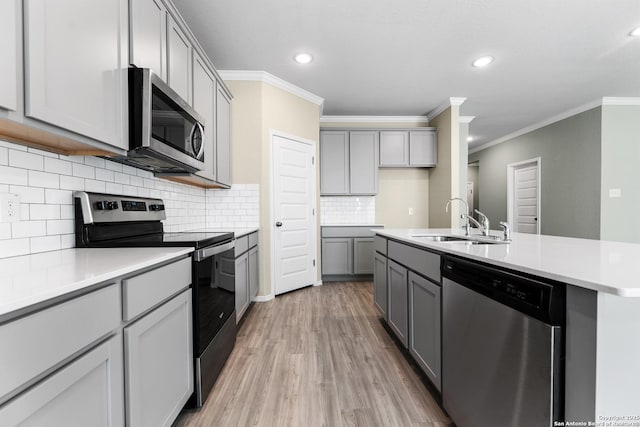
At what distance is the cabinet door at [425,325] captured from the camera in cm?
148

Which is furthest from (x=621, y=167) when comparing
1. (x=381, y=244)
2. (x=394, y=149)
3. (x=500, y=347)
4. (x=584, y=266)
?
(x=500, y=347)

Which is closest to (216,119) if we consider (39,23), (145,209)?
(145,209)

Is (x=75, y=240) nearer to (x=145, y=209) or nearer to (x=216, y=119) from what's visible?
(x=145, y=209)

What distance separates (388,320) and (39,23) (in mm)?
2510

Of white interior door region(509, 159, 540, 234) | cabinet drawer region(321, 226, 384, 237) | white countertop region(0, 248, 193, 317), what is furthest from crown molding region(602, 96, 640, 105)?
white countertop region(0, 248, 193, 317)

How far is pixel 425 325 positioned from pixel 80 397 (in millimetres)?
1522

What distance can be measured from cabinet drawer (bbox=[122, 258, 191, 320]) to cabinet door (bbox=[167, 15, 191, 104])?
1226mm

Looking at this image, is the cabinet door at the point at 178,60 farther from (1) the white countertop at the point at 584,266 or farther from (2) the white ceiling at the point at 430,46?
(1) the white countertop at the point at 584,266

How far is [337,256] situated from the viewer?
13.9ft

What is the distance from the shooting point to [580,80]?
3572 millimetres

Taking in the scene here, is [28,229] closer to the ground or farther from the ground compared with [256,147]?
closer to the ground

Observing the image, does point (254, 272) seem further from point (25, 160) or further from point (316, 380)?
point (25, 160)

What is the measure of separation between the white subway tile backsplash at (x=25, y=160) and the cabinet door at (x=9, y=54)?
0.44m

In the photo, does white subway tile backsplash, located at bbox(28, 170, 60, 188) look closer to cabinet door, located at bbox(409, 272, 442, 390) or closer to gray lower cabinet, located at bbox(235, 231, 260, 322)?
gray lower cabinet, located at bbox(235, 231, 260, 322)
